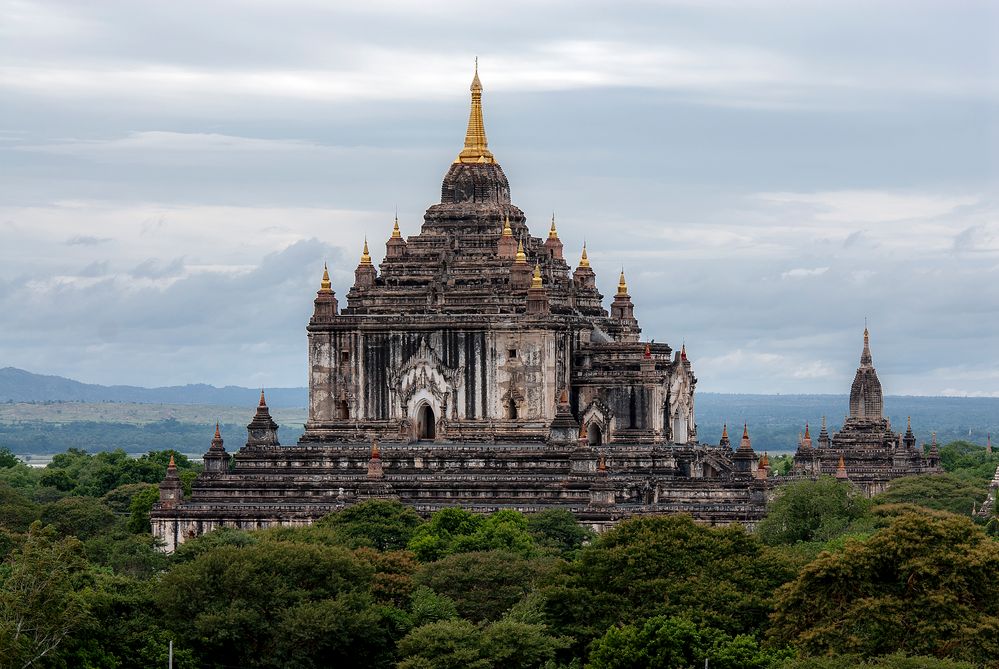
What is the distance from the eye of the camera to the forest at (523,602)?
213ft

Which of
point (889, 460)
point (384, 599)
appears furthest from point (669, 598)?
point (889, 460)

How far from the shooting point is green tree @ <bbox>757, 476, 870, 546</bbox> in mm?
90625

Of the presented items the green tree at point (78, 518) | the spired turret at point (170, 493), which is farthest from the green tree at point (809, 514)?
the green tree at point (78, 518)

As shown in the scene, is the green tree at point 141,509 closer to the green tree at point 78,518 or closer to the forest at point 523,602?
the green tree at point 78,518

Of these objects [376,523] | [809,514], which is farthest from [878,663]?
[809,514]

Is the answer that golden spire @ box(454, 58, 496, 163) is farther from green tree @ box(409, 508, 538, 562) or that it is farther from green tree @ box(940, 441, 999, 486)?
green tree @ box(940, 441, 999, 486)

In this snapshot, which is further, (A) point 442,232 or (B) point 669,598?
(A) point 442,232

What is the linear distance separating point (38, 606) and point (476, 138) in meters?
43.1

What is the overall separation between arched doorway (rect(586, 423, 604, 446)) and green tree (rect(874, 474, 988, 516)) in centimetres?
1294

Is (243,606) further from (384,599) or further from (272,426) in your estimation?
(272,426)

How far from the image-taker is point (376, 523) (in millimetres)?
88625

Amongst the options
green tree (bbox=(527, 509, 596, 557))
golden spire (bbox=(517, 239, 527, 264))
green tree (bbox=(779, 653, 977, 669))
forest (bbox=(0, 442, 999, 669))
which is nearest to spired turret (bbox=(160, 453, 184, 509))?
forest (bbox=(0, 442, 999, 669))

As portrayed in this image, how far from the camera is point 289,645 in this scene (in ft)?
232

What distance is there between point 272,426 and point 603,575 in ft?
114
